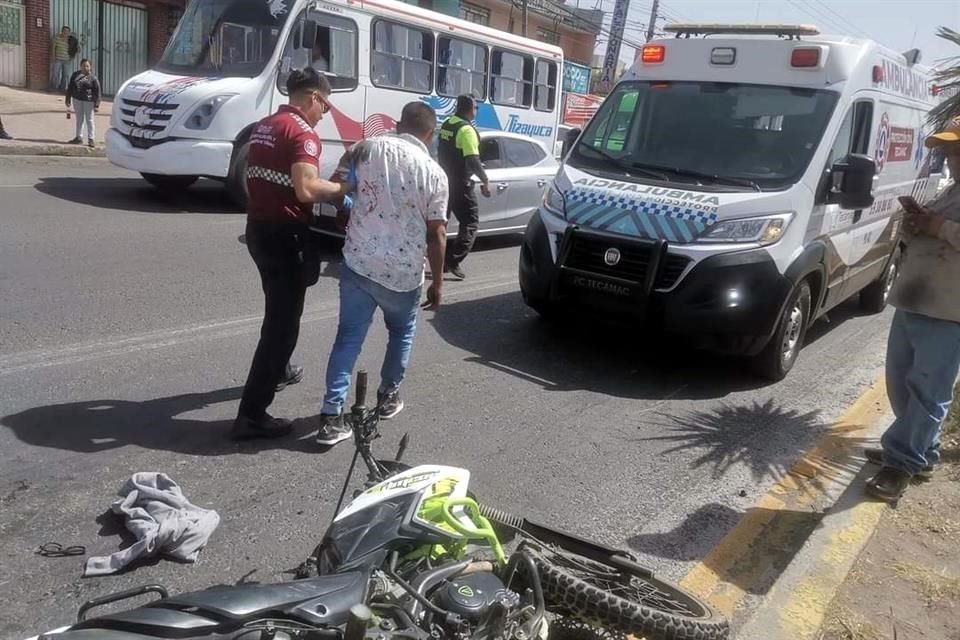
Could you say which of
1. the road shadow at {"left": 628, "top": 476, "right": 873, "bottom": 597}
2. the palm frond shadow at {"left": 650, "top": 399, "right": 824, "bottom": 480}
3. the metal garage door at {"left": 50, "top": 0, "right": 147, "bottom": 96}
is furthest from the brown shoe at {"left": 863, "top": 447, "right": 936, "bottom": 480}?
the metal garage door at {"left": 50, "top": 0, "right": 147, "bottom": 96}

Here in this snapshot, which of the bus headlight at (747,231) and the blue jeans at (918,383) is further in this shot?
the bus headlight at (747,231)

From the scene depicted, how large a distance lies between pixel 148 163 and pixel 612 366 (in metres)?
7.87

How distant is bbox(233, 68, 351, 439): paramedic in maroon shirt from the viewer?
14.5ft

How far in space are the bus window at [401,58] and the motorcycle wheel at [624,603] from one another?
39.3 ft

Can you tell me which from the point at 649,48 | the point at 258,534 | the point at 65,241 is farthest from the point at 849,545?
the point at 65,241

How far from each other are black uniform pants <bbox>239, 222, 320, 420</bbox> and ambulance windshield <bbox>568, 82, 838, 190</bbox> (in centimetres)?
298

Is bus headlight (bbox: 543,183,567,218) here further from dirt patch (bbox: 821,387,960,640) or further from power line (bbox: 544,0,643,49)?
power line (bbox: 544,0,643,49)

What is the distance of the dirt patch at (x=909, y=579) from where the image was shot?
3412mm

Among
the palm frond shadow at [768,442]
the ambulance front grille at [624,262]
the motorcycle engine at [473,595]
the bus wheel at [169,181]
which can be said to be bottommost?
the palm frond shadow at [768,442]

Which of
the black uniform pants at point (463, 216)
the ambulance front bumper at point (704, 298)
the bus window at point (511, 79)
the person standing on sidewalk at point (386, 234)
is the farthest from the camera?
the bus window at point (511, 79)

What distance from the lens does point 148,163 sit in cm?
1182

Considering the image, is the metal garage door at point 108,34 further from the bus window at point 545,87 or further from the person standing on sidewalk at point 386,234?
the person standing on sidewalk at point 386,234

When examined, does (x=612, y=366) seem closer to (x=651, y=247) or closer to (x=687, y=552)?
(x=651, y=247)

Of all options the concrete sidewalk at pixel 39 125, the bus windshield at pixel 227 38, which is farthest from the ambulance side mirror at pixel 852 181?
the concrete sidewalk at pixel 39 125
